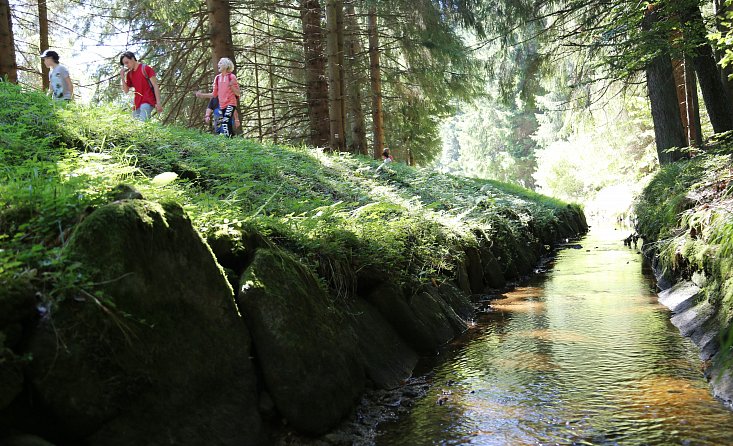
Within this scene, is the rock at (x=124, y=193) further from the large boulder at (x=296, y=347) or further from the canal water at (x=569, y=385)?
the canal water at (x=569, y=385)

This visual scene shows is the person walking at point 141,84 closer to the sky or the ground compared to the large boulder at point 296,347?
closer to the sky

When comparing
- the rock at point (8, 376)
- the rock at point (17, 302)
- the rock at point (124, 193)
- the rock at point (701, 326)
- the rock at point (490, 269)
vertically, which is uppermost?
the rock at point (124, 193)

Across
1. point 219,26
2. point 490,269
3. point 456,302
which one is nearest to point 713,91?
point 490,269

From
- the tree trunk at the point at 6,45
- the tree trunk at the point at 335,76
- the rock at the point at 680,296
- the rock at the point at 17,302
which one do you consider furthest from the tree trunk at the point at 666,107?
the rock at the point at 17,302

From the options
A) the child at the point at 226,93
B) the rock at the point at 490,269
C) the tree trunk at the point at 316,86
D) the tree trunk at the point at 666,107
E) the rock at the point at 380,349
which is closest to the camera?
the rock at the point at 380,349

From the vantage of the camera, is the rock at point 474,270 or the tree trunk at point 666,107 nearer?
the rock at point 474,270

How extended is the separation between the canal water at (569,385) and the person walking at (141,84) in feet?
20.3

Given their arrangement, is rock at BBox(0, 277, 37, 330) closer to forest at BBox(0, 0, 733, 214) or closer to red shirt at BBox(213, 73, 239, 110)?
forest at BBox(0, 0, 733, 214)

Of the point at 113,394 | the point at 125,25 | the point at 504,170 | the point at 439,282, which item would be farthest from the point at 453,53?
the point at 504,170

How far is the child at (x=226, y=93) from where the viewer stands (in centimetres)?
962

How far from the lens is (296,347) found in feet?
11.5

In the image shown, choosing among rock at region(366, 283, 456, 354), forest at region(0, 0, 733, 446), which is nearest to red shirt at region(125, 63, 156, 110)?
forest at region(0, 0, 733, 446)

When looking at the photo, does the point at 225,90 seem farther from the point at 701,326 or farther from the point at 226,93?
the point at 701,326

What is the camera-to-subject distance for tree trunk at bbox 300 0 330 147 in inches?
519
